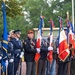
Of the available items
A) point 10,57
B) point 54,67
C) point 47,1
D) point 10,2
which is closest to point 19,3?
point 10,2

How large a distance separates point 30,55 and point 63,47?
1.00m

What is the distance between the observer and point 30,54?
8953 mm

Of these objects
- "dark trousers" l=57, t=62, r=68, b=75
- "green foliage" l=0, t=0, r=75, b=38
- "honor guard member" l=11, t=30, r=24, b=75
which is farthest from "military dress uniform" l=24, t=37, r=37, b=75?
"green foliage" l=0, t=0, r=75, b=38

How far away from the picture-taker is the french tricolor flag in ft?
29.7

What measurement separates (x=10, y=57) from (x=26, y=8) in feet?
122

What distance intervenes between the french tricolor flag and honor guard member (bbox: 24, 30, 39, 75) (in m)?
0.78

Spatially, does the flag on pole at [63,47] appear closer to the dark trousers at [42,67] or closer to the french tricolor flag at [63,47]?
the french tricolor flag at [63,47]

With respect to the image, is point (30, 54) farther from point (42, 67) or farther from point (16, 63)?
point (42, 67)

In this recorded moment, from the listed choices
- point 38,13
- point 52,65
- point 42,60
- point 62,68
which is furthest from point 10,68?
point 38,13

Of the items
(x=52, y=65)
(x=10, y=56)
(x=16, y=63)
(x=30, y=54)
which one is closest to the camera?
(x=10, y=56)

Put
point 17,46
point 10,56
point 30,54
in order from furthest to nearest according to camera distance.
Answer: point 30,54 < point 17,46 < point 10,56

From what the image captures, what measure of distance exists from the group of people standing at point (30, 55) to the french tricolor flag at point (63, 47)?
0.15 metres

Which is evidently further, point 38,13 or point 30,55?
point 38,13

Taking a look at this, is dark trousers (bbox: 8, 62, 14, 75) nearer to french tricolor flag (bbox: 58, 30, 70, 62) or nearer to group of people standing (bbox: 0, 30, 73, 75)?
group of people standing (bbox: 0, 30, 73, 75)
